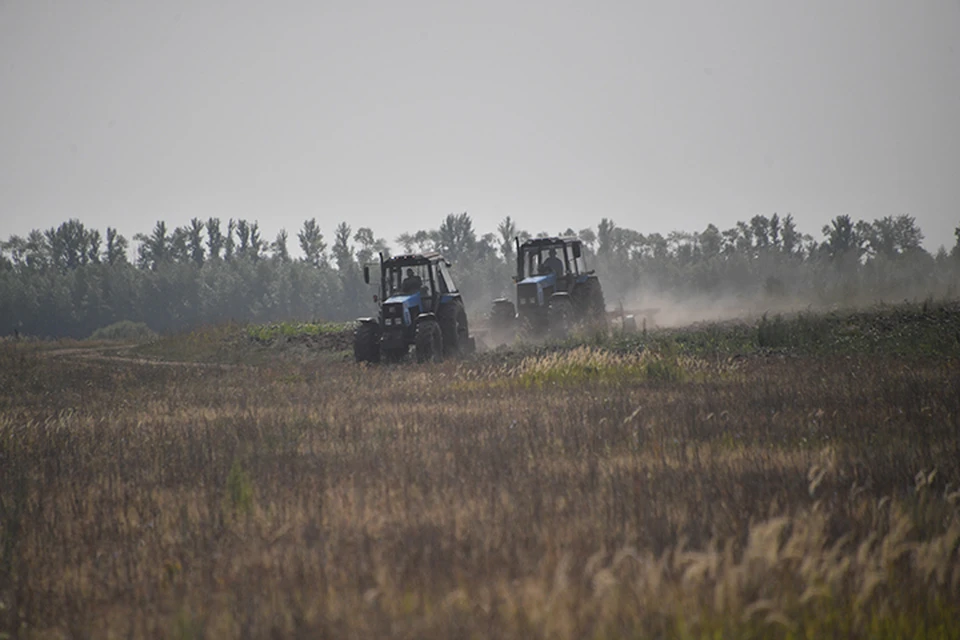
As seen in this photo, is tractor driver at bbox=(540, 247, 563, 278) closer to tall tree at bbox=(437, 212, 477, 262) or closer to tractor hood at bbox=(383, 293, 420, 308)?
tractor hood at bbox=(383, 293, 420, 308)

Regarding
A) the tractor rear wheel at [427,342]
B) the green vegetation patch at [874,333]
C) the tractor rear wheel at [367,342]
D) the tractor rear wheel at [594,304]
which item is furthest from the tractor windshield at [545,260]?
the green vegetation patch at [874,333]


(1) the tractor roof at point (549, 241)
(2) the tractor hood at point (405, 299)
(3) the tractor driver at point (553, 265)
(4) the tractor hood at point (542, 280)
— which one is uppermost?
(1) the tractor roof at point (549, 241)

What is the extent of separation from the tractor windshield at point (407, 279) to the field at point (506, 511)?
830 cm

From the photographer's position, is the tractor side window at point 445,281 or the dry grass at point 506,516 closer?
the dry grass at point 506,516

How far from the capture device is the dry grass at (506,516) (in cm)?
379

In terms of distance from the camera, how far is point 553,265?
2516 cm

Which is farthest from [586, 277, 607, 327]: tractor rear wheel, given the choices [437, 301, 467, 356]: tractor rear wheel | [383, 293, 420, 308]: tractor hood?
[383, 293, 420, 308]: tractor hood

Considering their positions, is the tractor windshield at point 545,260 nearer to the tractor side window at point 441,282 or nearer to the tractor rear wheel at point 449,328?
the tractor side window at point 441,282

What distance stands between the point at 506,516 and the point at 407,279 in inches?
668

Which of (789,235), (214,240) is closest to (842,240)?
(789,235)

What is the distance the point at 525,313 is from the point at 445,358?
12.5 ft

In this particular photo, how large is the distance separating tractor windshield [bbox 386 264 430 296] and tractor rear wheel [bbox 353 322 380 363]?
1.08m

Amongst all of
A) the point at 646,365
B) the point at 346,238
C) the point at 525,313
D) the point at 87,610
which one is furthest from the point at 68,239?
the point at 87,610

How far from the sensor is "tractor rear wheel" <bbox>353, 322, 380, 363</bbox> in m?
22.0
